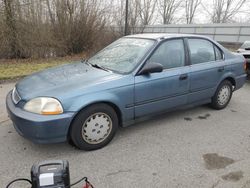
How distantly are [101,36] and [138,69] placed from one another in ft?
30.5

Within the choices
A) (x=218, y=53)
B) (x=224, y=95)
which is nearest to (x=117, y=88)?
(x=218, y=53)

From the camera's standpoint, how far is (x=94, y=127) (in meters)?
3.09

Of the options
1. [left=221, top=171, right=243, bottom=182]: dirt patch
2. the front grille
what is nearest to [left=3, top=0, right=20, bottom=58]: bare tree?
the front grille

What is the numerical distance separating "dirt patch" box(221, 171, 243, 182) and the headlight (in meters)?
2.03

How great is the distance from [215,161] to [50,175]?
1996 millimetres

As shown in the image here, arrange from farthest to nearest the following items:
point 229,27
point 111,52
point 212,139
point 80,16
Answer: point 229,27 < point 80,16 < point 111,52 < point 212,139

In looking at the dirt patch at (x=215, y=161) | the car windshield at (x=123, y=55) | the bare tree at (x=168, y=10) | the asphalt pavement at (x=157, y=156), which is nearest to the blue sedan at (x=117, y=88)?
the car windshield at (x=123, y=55)

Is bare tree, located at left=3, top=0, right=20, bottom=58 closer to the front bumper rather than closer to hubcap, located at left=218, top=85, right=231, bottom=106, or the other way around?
the front bumper

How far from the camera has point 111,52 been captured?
158 inches

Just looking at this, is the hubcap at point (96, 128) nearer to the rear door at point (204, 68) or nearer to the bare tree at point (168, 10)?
the rear door at point (204, 68)

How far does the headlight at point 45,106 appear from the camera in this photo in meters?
2.75

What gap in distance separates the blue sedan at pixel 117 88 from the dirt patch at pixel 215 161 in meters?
1.02

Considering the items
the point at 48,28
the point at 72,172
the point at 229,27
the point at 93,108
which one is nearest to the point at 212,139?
the point at 93,108

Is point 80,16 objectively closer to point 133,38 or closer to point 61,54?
point 61,54
